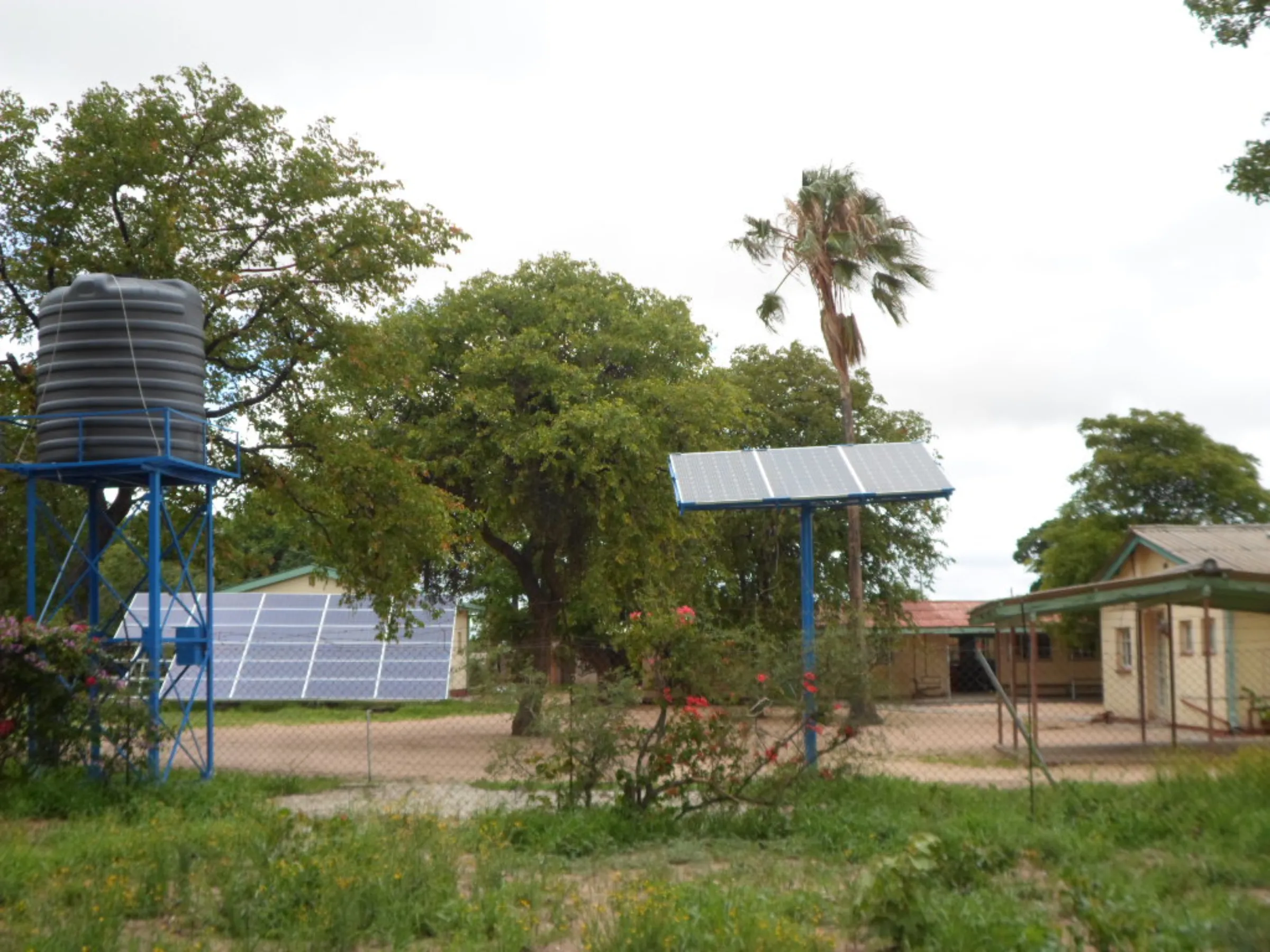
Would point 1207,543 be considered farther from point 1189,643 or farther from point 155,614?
point 155,614

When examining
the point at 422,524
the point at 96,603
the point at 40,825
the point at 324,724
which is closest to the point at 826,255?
the point at 422,524

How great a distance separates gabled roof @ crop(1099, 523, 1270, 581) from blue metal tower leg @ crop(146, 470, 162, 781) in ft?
59.4

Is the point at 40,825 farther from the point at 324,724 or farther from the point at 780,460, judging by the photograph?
the point at 324,724

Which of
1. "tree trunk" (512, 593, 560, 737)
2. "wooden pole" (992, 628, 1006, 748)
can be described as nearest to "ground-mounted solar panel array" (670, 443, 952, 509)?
"tree trunk" (512, 593, 560, 737)

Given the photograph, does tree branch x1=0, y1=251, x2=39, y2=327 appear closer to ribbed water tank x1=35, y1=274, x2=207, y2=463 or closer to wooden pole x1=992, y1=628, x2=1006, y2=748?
ribbed water tank x1=35, y1=274, x2=207, y2=463

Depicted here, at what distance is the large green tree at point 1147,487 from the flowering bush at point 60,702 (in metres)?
32.5

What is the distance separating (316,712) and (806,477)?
59.6 ft

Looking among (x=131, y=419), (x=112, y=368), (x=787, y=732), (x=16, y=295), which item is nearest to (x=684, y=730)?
(x=787, y=732)

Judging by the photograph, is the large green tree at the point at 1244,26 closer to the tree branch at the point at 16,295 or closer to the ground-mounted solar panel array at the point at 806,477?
the ground-mounted solar panel array at the point at 806,477

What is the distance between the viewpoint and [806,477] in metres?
14.4

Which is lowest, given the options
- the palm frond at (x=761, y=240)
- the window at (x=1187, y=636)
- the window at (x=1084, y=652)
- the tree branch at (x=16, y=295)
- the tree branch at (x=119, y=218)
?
the window at (x=1084, y=652)

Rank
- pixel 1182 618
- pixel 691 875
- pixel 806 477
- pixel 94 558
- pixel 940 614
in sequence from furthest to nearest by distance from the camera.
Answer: pixel 940 614
pixel 1182 618
pixel 94 558
pixel 806 477
pixel 691 875

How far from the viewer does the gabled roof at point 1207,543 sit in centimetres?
2462

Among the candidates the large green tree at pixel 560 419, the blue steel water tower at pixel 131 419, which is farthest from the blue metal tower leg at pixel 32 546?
the large green tree at pixel 560 419
